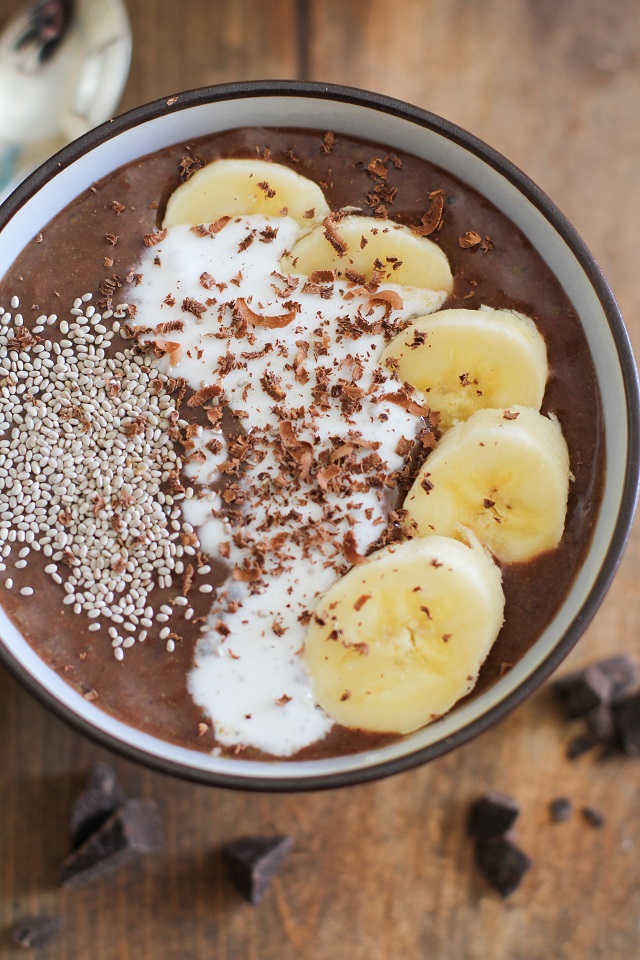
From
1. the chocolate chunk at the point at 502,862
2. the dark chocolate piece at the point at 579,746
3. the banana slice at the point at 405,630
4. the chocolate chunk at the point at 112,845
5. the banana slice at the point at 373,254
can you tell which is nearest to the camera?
the banana slice at the point at 405,630

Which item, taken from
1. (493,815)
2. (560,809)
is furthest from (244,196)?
(560,809)

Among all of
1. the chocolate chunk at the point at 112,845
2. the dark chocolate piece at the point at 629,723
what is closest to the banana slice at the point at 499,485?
the dark chocolate piece at the point at 629,723

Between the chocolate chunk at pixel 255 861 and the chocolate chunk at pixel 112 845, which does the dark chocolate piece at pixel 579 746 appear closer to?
the chocolate chunk at pixel 255 861

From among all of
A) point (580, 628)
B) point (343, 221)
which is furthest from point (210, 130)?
point (580, 628)

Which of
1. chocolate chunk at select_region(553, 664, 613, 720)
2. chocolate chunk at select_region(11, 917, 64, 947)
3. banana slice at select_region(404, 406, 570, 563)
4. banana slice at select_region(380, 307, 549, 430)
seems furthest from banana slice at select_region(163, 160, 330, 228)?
chocolate chunk at select_region(11, 917, 64, 947)

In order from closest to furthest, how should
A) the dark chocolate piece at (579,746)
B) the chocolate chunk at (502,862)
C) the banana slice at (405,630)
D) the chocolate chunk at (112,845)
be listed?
the banana slice at (405,630) → the chocolate chunk at (112,845) → the chocolate chunk at (502,862) → the dark chocolate piece at (579,746)

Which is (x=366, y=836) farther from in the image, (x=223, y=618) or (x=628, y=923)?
(x=223, y=618)

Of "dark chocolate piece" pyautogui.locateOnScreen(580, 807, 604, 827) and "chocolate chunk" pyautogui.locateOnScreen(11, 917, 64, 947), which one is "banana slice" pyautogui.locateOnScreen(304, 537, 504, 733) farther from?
"chocolate chunk" pyautogui.locateOnScreen(11, 917, 64, 947)
